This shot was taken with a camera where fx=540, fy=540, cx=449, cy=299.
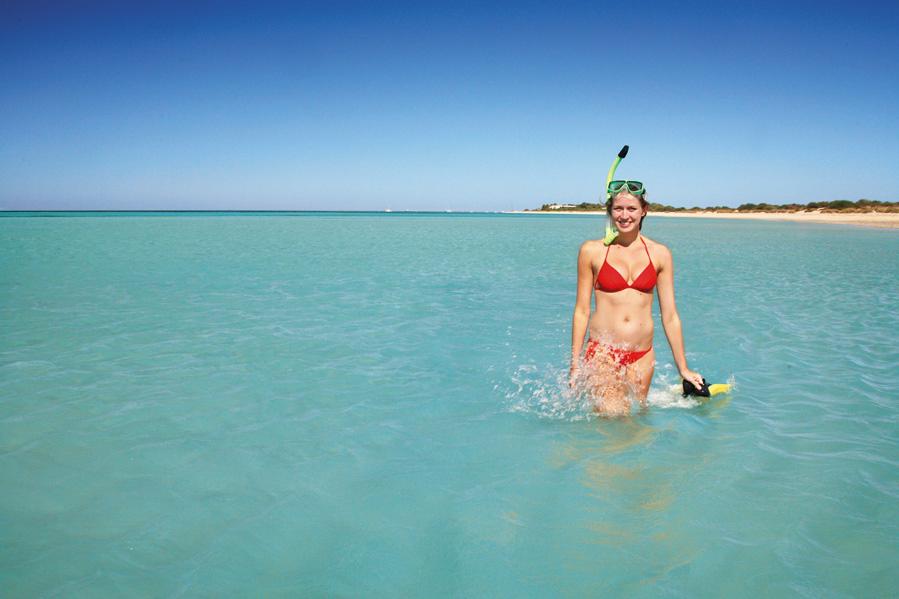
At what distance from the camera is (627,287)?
4809mm

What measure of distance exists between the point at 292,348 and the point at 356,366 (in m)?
1.35

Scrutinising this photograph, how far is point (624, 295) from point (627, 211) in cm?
74

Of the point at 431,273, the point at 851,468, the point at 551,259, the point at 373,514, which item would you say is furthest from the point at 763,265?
the point at 373,514

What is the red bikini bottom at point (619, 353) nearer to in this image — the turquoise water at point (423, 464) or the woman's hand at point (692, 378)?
the woman's hand at point (692, 378)

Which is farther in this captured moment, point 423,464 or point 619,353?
point 619,353

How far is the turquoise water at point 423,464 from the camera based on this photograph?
3.23 m

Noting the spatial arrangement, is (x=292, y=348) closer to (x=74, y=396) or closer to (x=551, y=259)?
(x=74, y=396)

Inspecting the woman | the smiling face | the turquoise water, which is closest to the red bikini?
the woman

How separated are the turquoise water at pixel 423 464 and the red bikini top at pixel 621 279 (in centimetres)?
137

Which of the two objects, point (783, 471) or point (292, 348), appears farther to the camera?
point (292, 348)

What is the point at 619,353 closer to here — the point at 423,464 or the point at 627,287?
the point at 627,287

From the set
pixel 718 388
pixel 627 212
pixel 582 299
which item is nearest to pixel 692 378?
pixel 718 388

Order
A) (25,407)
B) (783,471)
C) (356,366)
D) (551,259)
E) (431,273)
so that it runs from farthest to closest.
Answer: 1. (551,259)
2. (431,273)
3. (356,366)
4. (25,407)
5. (783,471)

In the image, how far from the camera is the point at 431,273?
17375mm
